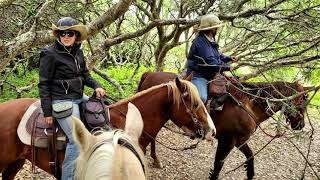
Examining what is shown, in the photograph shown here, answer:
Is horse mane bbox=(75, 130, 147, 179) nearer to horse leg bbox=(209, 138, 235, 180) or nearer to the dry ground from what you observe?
the dry ground

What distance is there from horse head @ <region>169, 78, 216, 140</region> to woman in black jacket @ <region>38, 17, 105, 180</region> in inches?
50.3

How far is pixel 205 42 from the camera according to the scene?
17.6 ft

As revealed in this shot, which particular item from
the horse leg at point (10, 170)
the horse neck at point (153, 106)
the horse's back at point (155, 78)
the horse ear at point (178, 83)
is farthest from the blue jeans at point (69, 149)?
the horse's back at point (155, 78)

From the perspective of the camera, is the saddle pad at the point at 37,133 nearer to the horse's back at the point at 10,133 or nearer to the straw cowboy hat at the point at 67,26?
the horse's back at the point at 10,133

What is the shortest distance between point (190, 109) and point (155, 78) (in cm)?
215

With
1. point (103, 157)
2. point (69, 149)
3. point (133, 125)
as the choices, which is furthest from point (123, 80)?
point (103, 157)

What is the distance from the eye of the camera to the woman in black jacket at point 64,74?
3.74 m

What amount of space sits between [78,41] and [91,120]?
0.88 meters

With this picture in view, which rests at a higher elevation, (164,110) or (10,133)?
(10,133)

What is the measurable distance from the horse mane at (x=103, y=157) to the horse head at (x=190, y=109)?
2.81 meters


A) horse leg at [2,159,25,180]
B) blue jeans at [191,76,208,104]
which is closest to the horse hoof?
blue jeans at [191,76,208,104]

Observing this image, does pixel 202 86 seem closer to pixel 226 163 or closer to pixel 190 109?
pixel 190 109

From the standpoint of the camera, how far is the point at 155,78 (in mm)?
6652

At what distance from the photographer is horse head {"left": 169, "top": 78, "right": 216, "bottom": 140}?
4555 millimetres
